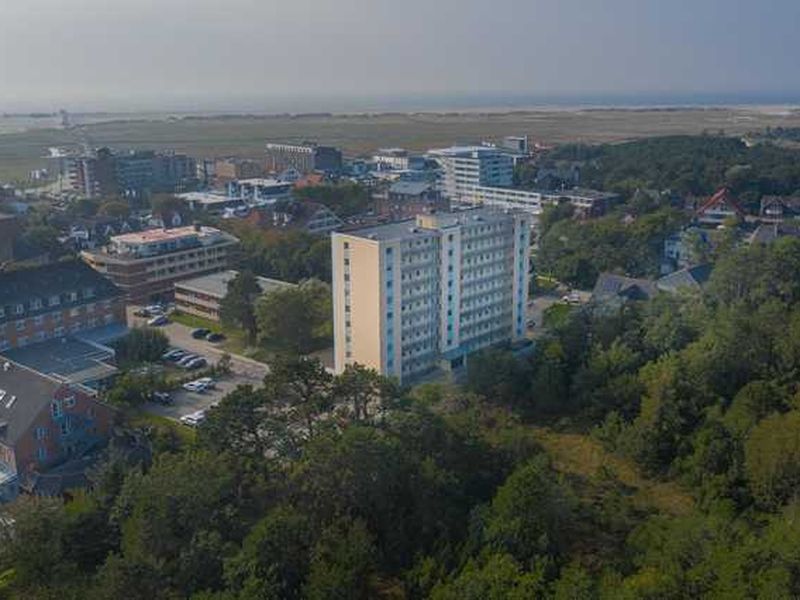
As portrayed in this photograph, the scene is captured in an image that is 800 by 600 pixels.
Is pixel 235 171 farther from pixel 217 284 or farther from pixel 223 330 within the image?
pixel 223 330

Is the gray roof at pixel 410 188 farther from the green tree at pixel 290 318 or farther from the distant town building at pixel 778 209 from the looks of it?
the green tree at pixel 290 318

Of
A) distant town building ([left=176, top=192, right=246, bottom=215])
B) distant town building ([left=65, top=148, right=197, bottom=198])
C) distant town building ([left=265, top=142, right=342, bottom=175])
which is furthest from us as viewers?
distant town building ([left=265, top=142, right=342, bottom=175])

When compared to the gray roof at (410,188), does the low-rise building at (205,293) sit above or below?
below

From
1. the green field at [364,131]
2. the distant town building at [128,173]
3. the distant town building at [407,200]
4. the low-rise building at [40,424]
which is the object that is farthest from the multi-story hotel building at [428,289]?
the green field at [364,131]

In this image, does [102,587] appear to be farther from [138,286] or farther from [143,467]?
[138,286]

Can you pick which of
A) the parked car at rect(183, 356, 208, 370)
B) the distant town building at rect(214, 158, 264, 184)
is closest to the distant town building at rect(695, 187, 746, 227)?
the parked car at rect(183, 356, 208, 370)

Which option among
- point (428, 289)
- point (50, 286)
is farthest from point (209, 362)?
point (428, 289)

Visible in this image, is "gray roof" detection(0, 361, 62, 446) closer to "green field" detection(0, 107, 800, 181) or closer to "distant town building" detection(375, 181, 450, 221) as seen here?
"distant town building" detection(375, 181, 450, 221)
